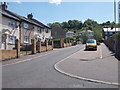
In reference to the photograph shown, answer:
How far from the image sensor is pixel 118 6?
1986cm

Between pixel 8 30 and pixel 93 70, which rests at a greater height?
pixel 8 30

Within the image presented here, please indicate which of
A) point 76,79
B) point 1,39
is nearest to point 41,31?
point 1,39

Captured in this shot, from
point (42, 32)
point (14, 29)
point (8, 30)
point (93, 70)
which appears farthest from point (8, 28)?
point (93, 70)

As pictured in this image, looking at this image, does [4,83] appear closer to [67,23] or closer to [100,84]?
[100,84]

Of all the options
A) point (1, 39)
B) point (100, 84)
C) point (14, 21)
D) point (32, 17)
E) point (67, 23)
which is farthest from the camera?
point (67, 23)

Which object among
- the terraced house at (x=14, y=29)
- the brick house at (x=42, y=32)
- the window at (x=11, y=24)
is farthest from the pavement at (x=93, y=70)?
the brick house at (x=42, y=32)

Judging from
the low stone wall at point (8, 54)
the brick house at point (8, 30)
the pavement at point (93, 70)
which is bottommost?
the pavement at point (93, 70)

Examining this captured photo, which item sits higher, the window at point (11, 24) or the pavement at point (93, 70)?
the window at point (11, 24)

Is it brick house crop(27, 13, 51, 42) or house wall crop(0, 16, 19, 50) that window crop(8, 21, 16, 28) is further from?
brick house crop(27, 13, 51, 42)

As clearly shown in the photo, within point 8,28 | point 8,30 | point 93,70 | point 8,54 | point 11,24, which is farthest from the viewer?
point 11,24

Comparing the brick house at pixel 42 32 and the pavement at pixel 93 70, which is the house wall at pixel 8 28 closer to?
the brick house at pixel 42 32

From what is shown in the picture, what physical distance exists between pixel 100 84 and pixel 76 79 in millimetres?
1207

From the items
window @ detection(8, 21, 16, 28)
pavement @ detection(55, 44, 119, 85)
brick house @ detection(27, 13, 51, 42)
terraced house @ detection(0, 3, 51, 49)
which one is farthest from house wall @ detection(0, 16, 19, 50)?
pavement @ detection(55, 44, 119, 85)

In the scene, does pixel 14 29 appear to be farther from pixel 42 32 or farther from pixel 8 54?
pixel 42 32
